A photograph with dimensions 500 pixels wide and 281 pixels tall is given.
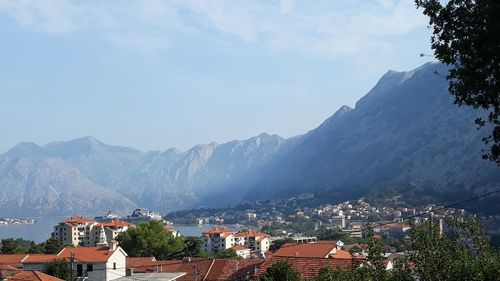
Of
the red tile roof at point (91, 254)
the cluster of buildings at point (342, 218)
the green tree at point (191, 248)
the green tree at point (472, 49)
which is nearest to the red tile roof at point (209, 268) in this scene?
the red tile roof at point (91, 254)

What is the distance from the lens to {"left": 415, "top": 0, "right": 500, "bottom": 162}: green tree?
7652 mm

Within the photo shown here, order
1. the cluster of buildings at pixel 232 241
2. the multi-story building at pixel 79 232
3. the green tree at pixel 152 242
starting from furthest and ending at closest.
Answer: the multi-story building at pixel 79 232
the cluster of buildings at pixel 232 241
the green tree at pixel 152 242

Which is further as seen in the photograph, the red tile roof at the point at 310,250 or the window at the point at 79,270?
the red tile roof at the point at 310,250

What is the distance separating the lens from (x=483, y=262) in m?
9.11

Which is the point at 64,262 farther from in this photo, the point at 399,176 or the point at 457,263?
the point at 399,176

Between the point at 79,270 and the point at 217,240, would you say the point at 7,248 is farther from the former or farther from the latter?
the point at 217,240

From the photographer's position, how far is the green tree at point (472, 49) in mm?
7652

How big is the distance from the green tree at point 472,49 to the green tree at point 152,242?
1839 inches

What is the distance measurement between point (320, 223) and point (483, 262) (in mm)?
138910

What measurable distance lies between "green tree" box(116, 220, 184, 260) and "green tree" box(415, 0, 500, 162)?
4670 cm

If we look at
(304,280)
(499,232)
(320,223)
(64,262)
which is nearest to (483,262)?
(304,280)

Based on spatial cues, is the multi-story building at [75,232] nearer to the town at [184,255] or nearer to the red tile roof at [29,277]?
the town at [184,255]

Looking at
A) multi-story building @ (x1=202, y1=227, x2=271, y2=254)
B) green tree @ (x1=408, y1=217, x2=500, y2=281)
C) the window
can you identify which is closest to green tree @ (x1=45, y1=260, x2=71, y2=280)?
the window

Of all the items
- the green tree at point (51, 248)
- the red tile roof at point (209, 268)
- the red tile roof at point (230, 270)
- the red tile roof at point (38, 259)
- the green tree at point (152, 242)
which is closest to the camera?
the red tile roof at point (230, 270)
